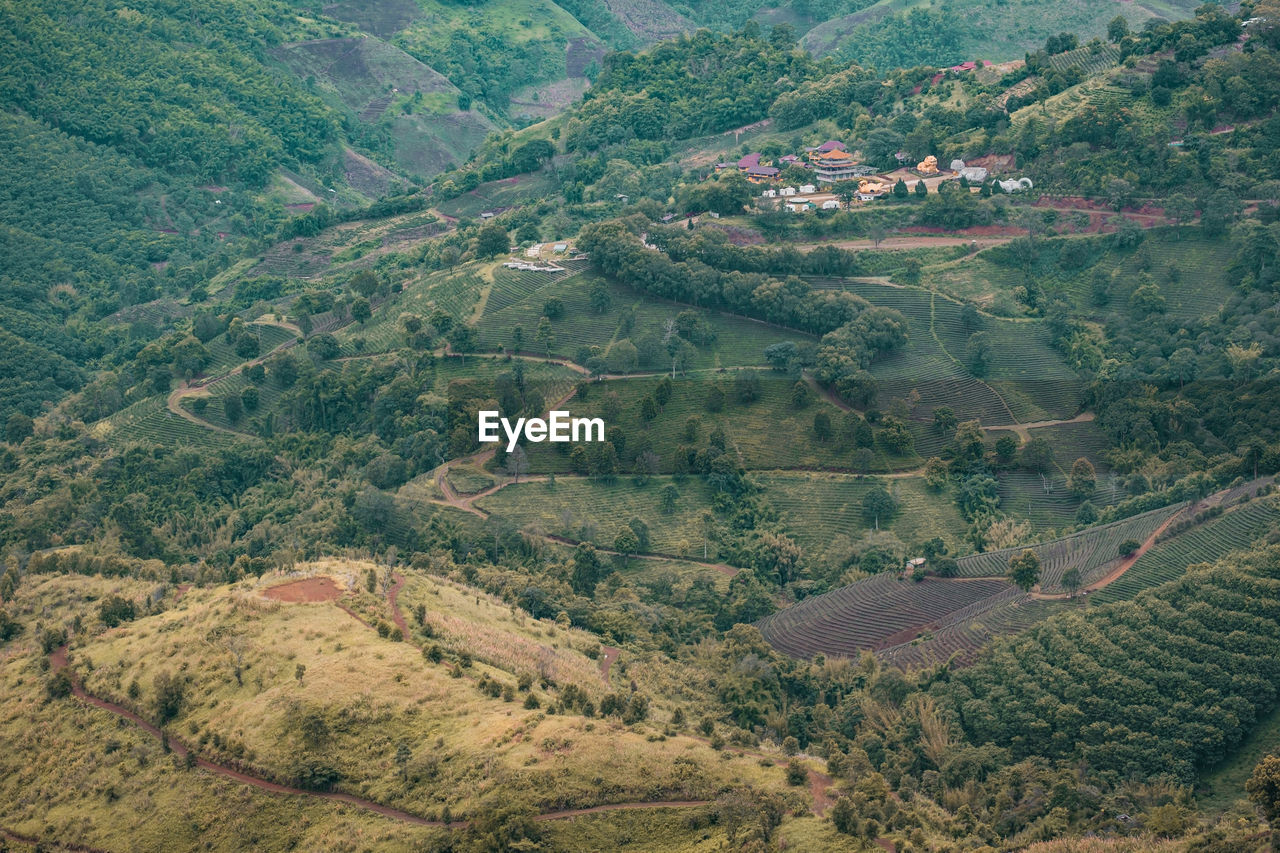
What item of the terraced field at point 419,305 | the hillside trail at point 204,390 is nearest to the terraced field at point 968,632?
the terraced field at point 419,305

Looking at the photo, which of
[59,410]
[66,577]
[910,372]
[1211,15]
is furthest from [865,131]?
[66,577]

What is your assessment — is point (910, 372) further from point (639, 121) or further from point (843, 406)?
point (639, 121)

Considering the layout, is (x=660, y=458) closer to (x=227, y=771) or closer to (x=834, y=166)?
(x=227, y=771)

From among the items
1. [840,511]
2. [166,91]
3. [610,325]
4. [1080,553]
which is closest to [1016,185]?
[610,325]

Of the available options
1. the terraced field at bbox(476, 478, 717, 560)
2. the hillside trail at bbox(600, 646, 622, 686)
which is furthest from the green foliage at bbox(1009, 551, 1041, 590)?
the hillside trail at bbox(600, 646, 622, 686)

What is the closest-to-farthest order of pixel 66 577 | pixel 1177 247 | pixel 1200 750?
pixel 1200 750, pixel 66 577, pixel 1177 247

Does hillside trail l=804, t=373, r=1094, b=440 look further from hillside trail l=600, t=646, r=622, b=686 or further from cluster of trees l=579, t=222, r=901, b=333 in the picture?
hillside trail l=600, t=646, r=622, b=686

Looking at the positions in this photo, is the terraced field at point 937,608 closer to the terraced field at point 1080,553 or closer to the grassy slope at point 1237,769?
the terraced field at point 1080,553
